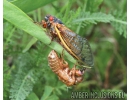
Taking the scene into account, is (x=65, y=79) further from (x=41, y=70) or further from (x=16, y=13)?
(x=16, y=13)

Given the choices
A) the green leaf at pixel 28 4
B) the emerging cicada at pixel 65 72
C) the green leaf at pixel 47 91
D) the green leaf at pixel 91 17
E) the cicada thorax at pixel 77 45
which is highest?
the green leaf at pixel 28 4

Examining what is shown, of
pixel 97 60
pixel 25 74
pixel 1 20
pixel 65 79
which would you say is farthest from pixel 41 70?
pixel 97 60

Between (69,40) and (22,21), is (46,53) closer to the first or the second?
(69,40)

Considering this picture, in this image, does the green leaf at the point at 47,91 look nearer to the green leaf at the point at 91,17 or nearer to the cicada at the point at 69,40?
the cicada at the point at 69,40

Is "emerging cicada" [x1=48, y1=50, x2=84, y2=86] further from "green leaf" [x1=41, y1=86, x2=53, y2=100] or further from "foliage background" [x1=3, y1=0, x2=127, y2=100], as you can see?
"green leaf" [x1=41, y1=86, x2=53, y2=100]

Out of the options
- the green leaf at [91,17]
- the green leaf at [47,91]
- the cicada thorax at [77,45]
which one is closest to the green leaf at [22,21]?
the cicada thorax at [77,45]

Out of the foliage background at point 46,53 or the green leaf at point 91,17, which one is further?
the green leaf at point 91,17
